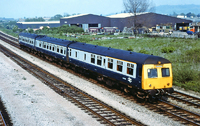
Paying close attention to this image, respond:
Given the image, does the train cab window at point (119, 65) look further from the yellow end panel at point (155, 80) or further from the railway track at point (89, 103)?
the railway track at point (89, 103)

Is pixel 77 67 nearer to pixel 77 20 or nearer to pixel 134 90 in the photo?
pixel 134 90

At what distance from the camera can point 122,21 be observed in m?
92.1

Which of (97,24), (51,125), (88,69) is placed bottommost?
(51,125)

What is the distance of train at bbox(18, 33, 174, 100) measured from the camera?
14.9 meters

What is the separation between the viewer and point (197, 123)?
1206 centimetres

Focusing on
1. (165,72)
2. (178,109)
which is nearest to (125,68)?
(165,72)

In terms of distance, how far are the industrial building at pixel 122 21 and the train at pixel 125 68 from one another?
61369mm

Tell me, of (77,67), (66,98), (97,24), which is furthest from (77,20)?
(66,98)

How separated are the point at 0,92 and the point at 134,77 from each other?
34.8ft

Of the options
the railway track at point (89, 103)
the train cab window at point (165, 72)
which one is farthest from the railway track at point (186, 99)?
the railway track at point (89, 103)

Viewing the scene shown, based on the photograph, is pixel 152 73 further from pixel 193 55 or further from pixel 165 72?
pixel 193 55

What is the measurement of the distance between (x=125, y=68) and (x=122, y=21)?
7763 centimetres

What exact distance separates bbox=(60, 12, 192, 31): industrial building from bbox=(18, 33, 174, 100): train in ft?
201

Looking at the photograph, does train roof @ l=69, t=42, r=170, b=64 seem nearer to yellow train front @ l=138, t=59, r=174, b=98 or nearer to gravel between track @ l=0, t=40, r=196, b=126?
yellow train front @ l=138, t=59, r=174, b=98
